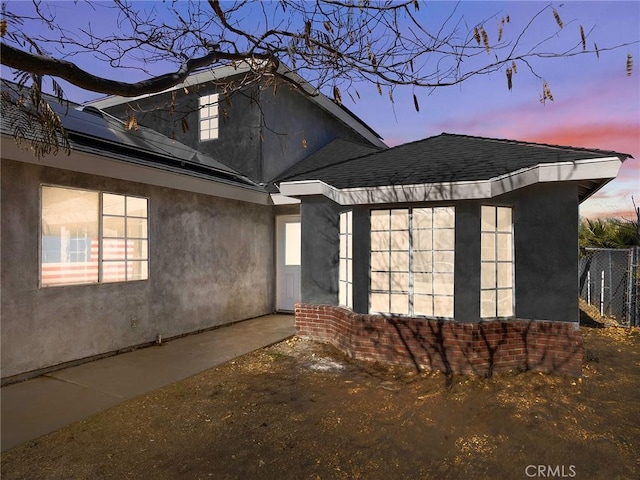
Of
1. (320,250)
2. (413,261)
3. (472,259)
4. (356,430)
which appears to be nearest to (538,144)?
(472,259)

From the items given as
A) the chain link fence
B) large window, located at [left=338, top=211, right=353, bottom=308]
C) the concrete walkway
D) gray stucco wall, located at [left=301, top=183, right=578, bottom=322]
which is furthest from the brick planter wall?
the chain link fence

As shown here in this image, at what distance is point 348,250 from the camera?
→ 6.99 m

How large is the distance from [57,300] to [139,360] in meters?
1.58

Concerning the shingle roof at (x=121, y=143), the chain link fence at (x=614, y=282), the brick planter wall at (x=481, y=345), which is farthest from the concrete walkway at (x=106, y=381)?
the chain link fence at (x=614, y=282)

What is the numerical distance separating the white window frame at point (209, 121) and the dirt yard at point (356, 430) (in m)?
7.45

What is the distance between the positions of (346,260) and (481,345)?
2683mm

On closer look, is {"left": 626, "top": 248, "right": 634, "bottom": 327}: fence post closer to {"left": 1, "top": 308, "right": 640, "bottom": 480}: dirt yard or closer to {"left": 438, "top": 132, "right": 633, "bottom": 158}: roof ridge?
{"left": 1, "top": 308, "right": 640, "bottom": 480}: dirt yard

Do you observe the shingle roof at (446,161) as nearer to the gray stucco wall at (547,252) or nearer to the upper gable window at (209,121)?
the gray stucco wall at (547,252)

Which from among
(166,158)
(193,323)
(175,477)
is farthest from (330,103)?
(175,477)

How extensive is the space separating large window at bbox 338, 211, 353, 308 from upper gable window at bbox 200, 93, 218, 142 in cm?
583

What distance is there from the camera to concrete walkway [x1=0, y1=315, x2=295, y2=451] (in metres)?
4.16

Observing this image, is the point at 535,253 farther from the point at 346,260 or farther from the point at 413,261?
the point at 346,260

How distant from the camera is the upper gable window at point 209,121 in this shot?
1088 centimetres

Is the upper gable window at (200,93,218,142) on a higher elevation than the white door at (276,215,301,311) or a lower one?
higher
